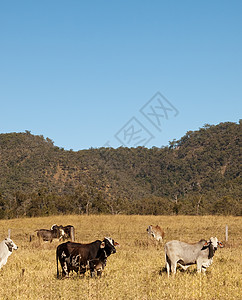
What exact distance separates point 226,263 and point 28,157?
8625cm

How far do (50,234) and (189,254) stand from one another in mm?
11253

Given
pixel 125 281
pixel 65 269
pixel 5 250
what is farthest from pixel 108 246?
pixel 5 250

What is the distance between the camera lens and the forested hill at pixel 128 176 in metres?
51.4

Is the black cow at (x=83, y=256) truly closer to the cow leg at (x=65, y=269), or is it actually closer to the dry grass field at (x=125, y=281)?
the cow leg at (x=65, y=269)

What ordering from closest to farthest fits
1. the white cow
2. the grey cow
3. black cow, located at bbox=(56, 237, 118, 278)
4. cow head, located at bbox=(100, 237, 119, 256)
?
black cow, located at bbox=(56, 237, 118, 278) → cow head, located at bbox=(100, 237, 119, 256) → the grey cow → the white cow

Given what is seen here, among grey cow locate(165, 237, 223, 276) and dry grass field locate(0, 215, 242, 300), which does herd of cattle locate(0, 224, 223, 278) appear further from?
dry grass field locate(0, 215, 242, 300)

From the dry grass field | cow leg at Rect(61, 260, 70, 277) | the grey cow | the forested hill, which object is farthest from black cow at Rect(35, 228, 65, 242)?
the forested hill

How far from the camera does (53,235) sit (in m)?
19.7

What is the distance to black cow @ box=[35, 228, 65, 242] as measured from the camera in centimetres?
1930

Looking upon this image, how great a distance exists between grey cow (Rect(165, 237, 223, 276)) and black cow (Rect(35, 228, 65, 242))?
1061 centimetres

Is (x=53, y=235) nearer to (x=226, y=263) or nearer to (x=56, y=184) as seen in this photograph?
(x=226, y=263)

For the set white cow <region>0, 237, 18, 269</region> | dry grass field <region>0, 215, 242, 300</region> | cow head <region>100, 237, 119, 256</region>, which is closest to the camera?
dry grass field <region>0, 215, 242, 300</region>

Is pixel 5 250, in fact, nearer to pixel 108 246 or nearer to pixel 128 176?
pixel 108 246

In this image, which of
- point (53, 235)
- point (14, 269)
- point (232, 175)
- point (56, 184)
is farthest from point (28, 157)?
point (14, 269)
